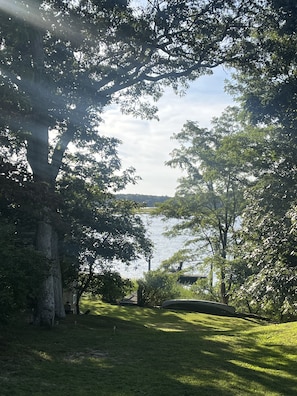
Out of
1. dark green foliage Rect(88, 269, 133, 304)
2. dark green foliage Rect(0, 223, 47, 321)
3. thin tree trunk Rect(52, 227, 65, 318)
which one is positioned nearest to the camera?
dark green foliage Rect(0, 223, 47, 321)

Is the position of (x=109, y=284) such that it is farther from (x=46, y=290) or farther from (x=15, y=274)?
(x=15, y=274)

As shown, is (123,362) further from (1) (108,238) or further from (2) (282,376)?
(1) (108,238)

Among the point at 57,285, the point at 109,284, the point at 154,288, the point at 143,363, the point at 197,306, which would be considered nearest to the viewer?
the point at 143,363

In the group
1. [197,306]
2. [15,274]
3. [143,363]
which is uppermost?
[15,274]

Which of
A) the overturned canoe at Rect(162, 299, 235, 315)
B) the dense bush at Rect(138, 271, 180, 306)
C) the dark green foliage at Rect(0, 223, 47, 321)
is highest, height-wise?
the dark green foliage at Rect(0, 223, 47, 321)

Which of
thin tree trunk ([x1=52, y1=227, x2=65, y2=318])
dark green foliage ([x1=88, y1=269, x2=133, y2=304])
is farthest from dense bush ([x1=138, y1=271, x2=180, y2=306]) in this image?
thin tree trunk ([x1=52, y1=227, x2=65, y2=318])

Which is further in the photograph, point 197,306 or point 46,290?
point 197,306

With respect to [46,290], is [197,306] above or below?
below

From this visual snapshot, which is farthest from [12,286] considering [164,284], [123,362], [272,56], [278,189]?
[164,284]

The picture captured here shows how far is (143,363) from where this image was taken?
21.6ft

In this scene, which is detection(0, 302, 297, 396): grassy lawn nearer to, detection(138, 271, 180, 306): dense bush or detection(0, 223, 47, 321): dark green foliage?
detection(0, 223, 47, 321): dark green foliage

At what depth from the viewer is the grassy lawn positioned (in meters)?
5.21

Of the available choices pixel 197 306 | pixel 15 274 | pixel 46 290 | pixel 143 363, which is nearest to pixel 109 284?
pixel 46 290

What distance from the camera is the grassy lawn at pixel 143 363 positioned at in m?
5.21
